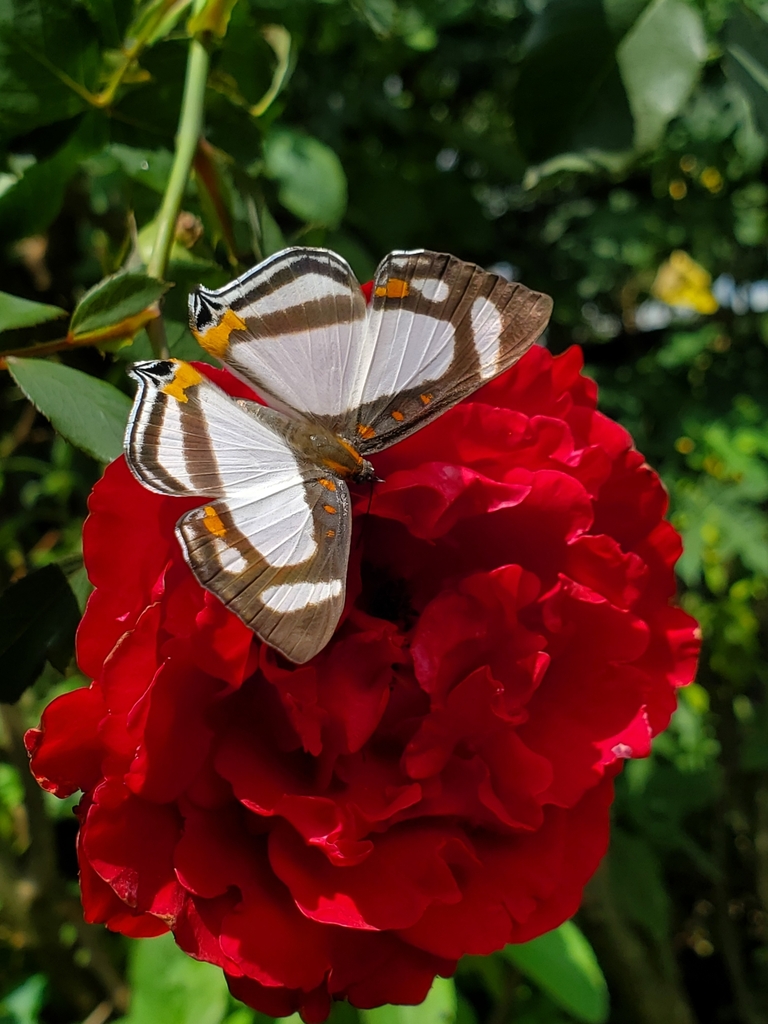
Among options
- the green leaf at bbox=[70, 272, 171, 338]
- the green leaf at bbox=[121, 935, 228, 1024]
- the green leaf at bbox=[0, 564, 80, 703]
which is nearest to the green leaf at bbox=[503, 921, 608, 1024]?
the green leaf at bbox=[121, 935, 228, 1024]

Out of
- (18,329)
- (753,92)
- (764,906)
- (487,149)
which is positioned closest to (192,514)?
(18,329)

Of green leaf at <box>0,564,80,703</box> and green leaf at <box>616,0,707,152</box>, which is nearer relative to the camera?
green leaf at <box>0,564,80,703</box>

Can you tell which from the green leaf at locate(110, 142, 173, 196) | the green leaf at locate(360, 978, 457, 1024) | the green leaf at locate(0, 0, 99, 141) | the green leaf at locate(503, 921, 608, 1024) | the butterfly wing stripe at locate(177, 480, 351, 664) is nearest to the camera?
the butterfly wing stripe at locate(177, 480, 351, 664)

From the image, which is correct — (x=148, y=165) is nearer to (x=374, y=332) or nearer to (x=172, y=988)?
(x=374, y=332)

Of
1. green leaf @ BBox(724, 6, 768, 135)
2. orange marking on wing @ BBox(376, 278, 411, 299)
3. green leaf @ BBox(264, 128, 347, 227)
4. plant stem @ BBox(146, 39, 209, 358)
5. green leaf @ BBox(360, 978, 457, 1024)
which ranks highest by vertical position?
green leaf @ BBox(724, 6, 768, 135)

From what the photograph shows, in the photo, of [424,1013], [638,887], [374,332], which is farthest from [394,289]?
[638,887]

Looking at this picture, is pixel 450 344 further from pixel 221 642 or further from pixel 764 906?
pixel 764 906

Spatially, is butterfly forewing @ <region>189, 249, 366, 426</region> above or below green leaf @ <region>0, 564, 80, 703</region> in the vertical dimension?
above

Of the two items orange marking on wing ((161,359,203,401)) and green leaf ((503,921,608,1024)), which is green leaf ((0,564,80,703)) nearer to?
orange marking on wing ((161,359,203,401))
